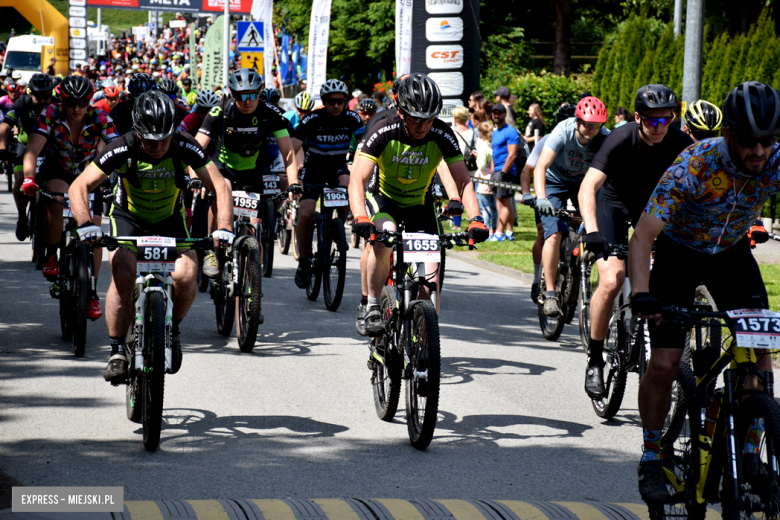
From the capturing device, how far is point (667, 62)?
68.2 feet

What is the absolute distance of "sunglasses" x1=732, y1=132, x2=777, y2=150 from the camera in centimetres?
386

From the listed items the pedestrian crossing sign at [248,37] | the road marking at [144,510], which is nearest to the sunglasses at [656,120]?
the road marking at [144,510]

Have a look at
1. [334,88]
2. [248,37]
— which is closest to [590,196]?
[334,88]

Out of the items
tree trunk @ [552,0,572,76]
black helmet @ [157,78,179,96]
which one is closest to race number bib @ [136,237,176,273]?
black helmet @ [157,78,179,96]

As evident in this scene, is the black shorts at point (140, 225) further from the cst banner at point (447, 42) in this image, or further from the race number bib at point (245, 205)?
the cst banner at point (447, 42)

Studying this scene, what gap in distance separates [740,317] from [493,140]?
42.6 feet

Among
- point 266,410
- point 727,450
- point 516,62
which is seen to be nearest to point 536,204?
point 266,410

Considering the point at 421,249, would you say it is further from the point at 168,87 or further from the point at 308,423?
the point at 168,87

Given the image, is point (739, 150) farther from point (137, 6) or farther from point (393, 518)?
point (137, 6)

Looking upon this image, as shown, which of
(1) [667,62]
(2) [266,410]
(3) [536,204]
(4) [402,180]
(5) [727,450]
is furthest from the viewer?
(1) [667,62]

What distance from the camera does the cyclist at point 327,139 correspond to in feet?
35.7

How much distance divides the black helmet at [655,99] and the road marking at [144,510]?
11.5 ft

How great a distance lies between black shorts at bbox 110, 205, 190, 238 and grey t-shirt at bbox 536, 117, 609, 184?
316 cm

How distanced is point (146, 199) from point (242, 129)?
3.26 meters
